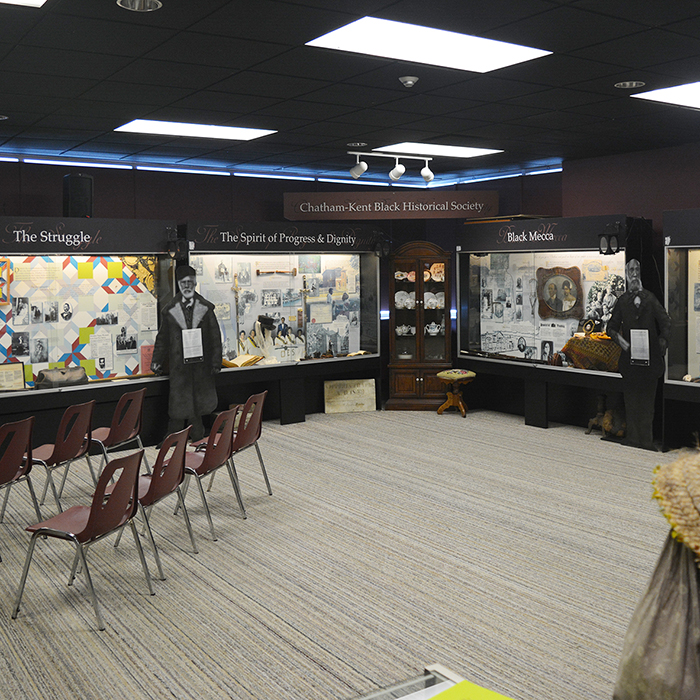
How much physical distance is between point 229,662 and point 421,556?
1.70m

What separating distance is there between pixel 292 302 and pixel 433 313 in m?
1.99

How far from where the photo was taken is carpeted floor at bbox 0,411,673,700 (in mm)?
3568

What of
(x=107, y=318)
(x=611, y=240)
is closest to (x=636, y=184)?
(x=611, y=240)

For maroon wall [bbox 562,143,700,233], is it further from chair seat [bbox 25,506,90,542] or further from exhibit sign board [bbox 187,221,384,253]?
chair seat [bbox 25,506,90,542]

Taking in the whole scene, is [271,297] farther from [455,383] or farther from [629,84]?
[629,84]

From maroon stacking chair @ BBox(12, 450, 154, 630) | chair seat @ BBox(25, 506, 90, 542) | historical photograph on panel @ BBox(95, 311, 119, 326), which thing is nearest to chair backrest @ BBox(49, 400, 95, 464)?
chair seat @ BBox(25, 506, 90, 542)

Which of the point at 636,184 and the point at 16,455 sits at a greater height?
→ the point at 636,184

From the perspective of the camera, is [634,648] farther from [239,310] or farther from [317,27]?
[239,310]

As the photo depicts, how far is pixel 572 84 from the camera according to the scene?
587 cm

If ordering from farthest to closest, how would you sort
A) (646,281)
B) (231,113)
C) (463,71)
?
(646,281)
(231,113)
(463,71)

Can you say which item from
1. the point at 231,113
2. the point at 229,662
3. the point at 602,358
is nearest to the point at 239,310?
the point at 231,113

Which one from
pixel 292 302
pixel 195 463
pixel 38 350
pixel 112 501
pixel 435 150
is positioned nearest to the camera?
pixel 112 501

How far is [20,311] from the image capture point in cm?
753

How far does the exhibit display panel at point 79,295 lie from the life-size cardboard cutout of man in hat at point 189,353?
9.3 inches
